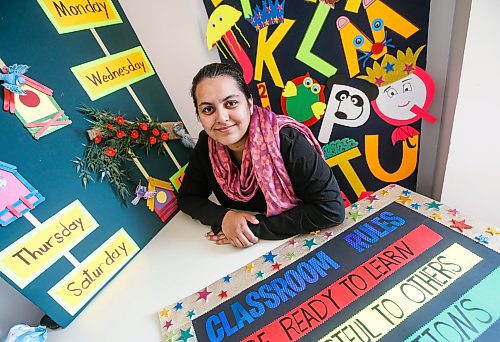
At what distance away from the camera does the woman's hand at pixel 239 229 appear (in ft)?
2.73

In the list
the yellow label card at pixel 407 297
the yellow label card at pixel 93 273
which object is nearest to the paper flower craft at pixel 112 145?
the yellow label card at pixel 93 273

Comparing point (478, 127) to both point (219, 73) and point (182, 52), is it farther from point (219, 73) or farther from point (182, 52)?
point (182, 52)

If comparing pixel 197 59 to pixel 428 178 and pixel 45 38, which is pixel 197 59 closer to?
pixel 45 38

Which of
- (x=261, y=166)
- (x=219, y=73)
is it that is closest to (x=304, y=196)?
(x=261, y=166)

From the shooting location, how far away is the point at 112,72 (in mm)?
876

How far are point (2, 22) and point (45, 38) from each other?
89 millimetres


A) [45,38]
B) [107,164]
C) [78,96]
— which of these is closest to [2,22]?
[45,38]

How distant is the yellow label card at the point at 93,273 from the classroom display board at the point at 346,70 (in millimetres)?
630

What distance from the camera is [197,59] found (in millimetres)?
1077

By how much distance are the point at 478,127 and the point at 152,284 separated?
0.97 metres

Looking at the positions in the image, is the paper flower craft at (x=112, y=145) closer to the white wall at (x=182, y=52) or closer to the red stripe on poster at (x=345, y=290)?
the white wall at (x=182, y=52)

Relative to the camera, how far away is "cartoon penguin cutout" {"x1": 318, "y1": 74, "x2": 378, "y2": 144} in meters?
0.92

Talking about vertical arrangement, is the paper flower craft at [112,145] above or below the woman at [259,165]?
above

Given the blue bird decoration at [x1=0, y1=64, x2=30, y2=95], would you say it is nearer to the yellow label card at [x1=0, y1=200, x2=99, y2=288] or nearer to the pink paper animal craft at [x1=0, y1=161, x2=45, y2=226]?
the pink paper animal craft at [x1=0, y1=161, x2=45, y2=226]
